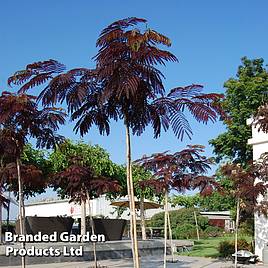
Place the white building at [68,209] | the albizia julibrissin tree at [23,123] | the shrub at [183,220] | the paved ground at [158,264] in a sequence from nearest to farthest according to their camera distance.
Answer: the albizia julibrissin tree at [23,123], the paved ground at [158,264], the shrub at [183,220], the white building at [68,209]

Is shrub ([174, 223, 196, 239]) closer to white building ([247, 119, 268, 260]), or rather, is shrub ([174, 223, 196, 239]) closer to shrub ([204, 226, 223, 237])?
shrub ([204, 226, 223, 237])

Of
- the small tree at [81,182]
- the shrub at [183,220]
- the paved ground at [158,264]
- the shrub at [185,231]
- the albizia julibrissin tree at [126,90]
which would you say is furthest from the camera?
the shrub at [183,220]

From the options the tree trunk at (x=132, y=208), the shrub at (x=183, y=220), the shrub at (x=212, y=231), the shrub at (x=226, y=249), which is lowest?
the shrub at (x=212, y=231)

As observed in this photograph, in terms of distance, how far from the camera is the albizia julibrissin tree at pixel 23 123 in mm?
7590

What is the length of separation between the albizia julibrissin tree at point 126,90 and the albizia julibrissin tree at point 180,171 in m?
5.45

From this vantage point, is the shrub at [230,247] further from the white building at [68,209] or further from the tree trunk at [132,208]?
the white building at [68,209]

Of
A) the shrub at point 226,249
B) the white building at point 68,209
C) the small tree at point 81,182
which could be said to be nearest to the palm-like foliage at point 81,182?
the small tree at point 81,182

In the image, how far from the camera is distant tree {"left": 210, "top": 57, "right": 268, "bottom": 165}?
22297 millimetres

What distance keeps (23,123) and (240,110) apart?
53.8ft

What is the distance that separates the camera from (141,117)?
5.27m

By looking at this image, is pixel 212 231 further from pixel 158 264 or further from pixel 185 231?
pixel 158 264

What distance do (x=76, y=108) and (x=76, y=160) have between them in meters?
8.51

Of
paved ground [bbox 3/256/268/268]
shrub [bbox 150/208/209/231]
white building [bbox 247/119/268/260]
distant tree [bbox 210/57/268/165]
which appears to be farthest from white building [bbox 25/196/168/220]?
white building [bbox 247/119/268/260]

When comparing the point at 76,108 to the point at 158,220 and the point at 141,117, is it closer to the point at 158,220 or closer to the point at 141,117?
the point at 141,117
